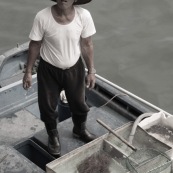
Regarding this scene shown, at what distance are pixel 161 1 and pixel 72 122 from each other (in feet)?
20.6

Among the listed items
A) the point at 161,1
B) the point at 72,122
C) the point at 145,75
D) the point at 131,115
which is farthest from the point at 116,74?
the point at 72,122

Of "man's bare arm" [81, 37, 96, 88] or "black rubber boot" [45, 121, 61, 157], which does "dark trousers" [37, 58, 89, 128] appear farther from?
"black rubber boot" [45, 121, 61, 157]

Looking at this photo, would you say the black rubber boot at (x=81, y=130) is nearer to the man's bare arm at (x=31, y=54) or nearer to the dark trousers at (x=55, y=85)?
the dark trousers at (x=55, y=85)

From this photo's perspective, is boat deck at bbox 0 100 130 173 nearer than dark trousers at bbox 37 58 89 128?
No

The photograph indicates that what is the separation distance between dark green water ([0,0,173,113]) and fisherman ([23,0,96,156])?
4114 millimetres

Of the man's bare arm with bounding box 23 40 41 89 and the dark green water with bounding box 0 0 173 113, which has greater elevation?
the man's bare arm with bounding box 23 40 41 89

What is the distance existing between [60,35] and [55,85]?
1.83ft

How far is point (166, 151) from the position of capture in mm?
4613

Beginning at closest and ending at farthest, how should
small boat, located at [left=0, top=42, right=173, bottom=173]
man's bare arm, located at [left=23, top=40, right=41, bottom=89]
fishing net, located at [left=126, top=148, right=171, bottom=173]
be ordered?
fishing net, located at [left=126, top=148, right=171, bottom=173] < small boat, located at [left=0, top=42, right=173, bottom=173] < man's bare arm, located at [left=23, top=40, right=41, bottom=89]

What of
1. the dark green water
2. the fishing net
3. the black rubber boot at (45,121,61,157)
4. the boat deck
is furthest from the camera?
the dark green water

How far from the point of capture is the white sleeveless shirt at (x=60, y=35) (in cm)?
461

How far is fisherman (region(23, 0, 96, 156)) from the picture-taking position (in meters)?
4.62

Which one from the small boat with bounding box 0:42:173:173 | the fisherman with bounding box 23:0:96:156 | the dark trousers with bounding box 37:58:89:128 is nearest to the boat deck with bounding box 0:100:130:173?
the small boat with bounding box 0:42:173:173

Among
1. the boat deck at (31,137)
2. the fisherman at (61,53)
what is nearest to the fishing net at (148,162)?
the fisherman at (61,53)
